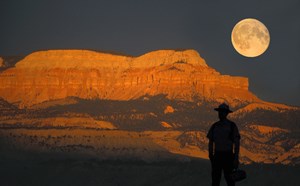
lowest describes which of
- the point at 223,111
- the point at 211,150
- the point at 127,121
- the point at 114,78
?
the point at 127,121

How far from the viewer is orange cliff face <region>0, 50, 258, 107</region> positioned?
166750 mm

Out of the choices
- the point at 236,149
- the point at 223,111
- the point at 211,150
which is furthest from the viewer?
the point at 223,111

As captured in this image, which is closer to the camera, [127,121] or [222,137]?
[222,137]

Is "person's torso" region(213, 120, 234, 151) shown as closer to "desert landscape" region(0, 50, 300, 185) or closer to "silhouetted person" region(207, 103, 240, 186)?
"silhouetted person" region(207, 103, 240, 186)

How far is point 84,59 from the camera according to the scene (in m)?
190

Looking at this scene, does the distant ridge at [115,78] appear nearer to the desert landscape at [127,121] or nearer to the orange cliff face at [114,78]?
the orange cliff face at [114,78]

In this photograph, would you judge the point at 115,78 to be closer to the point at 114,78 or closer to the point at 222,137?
the point at 114,78

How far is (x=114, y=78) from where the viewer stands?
18412 cm

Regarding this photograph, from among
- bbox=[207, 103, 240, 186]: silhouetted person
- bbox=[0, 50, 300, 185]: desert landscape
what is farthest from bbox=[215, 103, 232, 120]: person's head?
bbox=[0, 50, 300, 185]: desert landscape

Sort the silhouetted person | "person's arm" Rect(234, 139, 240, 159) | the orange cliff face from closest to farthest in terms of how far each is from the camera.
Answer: "person's arm" Rect(234, 139, 240, 159)
the silhouetted person
the orange cliff face

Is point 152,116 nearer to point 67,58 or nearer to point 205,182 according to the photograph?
point 67,58

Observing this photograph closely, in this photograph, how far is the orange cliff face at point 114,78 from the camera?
167 metres

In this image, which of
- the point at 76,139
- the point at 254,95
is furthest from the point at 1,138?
the point at 254,95

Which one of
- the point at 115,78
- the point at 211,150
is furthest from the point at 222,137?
the point at 115,78
